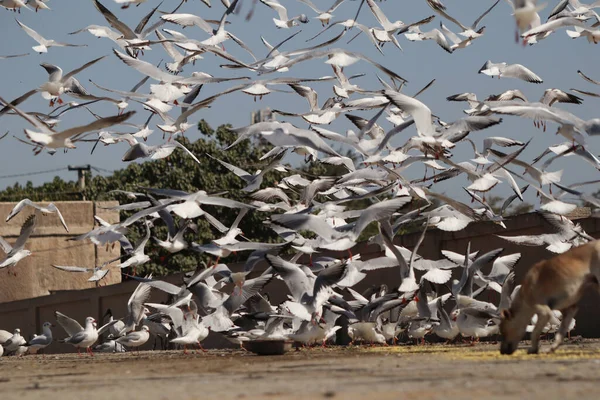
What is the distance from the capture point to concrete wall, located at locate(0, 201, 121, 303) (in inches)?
1377

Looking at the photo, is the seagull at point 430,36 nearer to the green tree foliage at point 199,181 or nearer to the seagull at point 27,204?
the seagull at point 27,204

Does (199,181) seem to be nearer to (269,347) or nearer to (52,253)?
(52,253)

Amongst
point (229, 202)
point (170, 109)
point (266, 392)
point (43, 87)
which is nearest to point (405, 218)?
point (229, 202)

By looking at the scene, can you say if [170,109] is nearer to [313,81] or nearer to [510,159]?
[313,81]

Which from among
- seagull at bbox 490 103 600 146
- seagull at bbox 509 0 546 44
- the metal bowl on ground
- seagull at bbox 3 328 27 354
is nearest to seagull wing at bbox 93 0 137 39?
the metal bowl on ground

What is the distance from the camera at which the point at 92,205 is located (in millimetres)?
35969

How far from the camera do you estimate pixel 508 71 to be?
49.7ft

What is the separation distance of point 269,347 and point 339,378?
463 centimetres

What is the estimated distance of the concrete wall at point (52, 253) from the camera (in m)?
35.0

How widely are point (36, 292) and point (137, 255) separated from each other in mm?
20393

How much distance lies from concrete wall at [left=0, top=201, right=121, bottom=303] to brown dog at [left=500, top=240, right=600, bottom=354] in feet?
84.6

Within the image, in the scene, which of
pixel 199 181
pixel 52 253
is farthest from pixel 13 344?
pixel 199 181

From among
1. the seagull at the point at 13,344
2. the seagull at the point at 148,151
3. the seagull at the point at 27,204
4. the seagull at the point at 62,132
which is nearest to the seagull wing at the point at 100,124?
the seagull at the point at 62,132

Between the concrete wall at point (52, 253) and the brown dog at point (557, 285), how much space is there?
25.8 m
